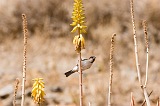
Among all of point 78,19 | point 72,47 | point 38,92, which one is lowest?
point 38,92

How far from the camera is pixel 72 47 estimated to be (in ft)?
34.6

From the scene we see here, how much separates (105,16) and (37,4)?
1827 millimetres

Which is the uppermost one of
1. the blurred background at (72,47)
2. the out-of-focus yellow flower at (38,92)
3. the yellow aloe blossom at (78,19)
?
the blurred background at (72,47)

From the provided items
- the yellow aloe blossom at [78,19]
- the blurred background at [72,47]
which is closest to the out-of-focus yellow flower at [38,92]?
the yellow aloe blossom at [78,19]

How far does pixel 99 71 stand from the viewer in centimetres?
1008

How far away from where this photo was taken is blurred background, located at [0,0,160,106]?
372 inches

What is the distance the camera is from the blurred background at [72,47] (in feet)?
31.0

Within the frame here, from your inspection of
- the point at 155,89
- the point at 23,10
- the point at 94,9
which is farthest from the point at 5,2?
the point at 155,89

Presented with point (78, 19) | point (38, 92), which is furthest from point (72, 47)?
point (78, 19)

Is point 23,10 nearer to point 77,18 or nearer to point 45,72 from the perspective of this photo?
point 45,72

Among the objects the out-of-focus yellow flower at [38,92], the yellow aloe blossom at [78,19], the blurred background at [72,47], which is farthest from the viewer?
the blurred background at [72,47]

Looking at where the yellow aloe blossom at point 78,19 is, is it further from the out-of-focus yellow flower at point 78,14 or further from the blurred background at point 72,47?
the blurred background at point 72,47

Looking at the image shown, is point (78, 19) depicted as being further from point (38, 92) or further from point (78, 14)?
point (38, 92)

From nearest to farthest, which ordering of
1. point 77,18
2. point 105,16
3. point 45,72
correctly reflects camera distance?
point 77,18 → point 45,72 → point 105,16
